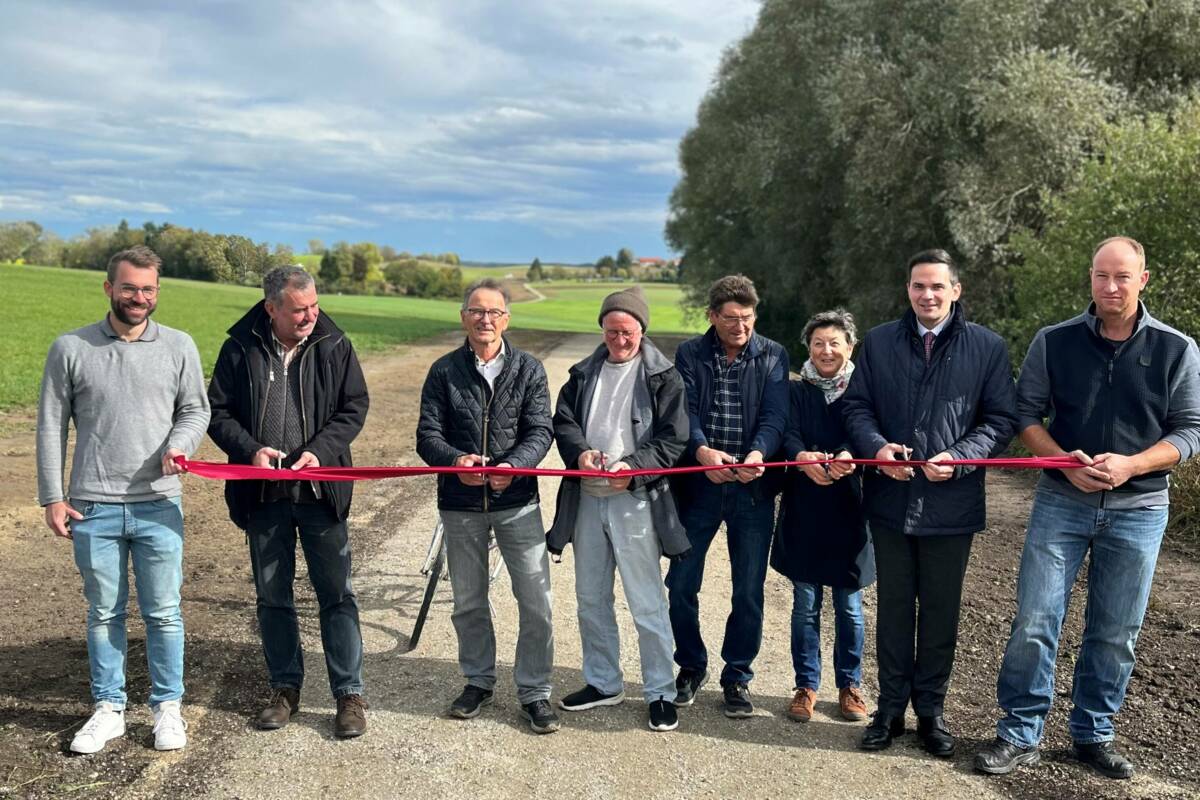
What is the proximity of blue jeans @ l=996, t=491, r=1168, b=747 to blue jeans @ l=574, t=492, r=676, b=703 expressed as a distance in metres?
1.78

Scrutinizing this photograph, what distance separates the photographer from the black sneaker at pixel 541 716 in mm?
5098

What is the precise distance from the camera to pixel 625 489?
17.1 feet

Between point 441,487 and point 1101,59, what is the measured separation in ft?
64.8

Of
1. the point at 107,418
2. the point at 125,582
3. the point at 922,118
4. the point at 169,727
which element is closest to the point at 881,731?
the point at 169,727

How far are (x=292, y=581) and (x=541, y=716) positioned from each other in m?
1.52

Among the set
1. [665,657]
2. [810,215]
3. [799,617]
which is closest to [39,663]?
[665,657]

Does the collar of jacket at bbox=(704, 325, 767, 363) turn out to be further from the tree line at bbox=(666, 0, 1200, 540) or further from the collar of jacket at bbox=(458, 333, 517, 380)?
the tree line at bbox=(666, 0, 1200, 540)

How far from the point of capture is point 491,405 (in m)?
5.21

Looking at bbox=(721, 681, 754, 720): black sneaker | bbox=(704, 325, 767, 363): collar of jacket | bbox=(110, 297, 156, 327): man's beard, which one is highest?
bbox=(110, 297, 156, 327): man's beard

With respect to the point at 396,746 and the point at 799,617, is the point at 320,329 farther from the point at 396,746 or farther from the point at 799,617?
the point at 799,617

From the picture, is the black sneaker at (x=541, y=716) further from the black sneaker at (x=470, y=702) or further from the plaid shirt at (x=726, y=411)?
the plaid shirt at (x=726, y=411)

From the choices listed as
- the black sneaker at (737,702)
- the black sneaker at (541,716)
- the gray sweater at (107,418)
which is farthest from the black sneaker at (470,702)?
the gray sweater at (107,418)

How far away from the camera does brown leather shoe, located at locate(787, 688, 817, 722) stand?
5.30 meters

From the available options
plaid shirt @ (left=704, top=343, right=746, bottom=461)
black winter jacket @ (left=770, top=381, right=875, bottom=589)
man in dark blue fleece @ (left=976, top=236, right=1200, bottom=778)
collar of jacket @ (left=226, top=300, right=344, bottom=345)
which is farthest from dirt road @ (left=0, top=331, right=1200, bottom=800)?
collar of jacket @ (left=226, top=300, right=344, bottom=345)
